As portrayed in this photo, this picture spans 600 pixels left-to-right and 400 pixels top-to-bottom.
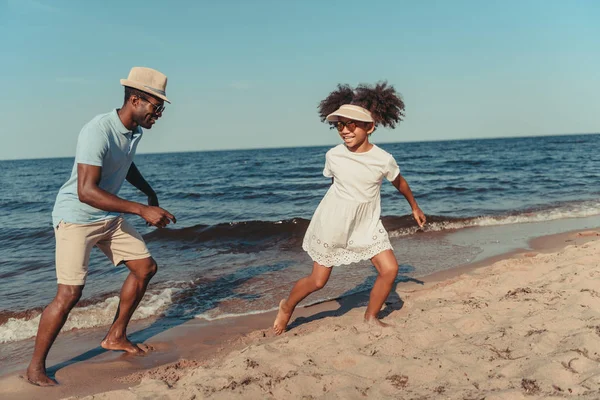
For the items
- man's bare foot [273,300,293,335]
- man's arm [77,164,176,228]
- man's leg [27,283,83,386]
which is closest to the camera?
man's arm [77,164,176,228]

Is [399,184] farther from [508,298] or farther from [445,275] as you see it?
[445,275]

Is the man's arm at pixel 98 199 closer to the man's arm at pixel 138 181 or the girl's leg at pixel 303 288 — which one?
the man's arm at pixel 138 181

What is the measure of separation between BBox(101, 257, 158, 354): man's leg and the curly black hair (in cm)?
212

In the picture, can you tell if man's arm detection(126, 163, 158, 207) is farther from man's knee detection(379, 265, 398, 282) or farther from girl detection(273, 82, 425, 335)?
man's knee detection(379, 265, 398, 282)

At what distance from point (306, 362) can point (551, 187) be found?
1682cm

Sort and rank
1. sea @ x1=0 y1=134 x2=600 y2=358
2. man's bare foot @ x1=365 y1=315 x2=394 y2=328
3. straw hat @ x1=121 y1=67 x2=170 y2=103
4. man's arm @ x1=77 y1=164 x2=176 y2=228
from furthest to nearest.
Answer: sea @ x1=0 y1=134 x2=600 y2=358, man's bare foot @ x1=365 y1=315 x2=394 y2=328, straw hat @ x1=121 y1=67 x2=170 y2=103, man's arm @ x1=77 y1=164 x2=176 y2=228

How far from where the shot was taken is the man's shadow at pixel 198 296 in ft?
13.9

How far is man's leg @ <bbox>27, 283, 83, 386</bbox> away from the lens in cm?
348

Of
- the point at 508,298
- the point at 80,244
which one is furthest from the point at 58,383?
the point at 508,298

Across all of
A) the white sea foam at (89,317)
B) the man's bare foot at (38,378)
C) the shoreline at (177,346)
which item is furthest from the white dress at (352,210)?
the white sea foam at (89,317)

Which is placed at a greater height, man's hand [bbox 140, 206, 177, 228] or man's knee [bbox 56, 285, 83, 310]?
man's hand [bbox 140, 206, 177, 228]

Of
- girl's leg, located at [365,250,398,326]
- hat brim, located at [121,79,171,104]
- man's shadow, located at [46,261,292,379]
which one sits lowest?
man's shadow, located at [46,261,292,379]

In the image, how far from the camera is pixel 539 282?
495 centimetres

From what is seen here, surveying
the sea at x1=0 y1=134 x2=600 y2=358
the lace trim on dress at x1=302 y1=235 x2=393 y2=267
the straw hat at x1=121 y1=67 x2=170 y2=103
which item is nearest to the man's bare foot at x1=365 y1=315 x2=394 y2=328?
the lace trim on dress at x1=302 y1=235 x2=393 y2=267
